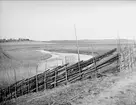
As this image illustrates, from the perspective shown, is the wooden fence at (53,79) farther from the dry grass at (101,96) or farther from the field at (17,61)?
the dry grass at (101,96)

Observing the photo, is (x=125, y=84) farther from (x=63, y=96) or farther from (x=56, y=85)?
(x=56, y=85)

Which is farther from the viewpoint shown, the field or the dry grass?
the field

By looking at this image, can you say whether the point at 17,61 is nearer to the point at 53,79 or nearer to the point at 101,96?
the point at 53,79

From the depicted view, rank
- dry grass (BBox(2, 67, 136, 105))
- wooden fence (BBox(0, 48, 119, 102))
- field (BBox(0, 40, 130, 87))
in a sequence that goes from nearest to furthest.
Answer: dry grass (BBox(2, 67, 136, 105)), wooden fence (BBox(0, 48, 119, 102)), field (BBox(0, 40, 130, 87))

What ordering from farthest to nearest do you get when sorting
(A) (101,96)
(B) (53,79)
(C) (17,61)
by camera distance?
1. (C) (17,61)
2. (B) (53,79)
3. (A) (101,96)

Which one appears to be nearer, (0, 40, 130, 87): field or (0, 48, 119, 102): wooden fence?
(0, 48, 119, 102): wooden fence

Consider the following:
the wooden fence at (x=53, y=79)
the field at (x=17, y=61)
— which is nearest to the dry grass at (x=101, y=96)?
the wooden fence at (x=53, y=79)

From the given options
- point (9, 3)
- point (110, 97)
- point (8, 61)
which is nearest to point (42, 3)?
point (9, 3)

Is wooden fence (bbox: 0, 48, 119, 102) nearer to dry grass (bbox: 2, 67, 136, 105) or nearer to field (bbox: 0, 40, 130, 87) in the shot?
field (bbox: 0, 40, 130, 87)

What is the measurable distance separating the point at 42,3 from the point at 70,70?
2010 mm

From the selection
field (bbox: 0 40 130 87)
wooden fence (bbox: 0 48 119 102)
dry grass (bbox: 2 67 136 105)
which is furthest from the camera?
field (bbox: 0 40 130 87)

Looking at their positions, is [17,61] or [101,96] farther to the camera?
[17,61]

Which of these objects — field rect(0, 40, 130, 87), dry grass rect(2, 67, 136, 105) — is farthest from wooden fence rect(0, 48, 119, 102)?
dry grass rect(2, 67, 136, 105)

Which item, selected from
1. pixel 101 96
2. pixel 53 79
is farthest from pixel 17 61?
pixel 101 96
